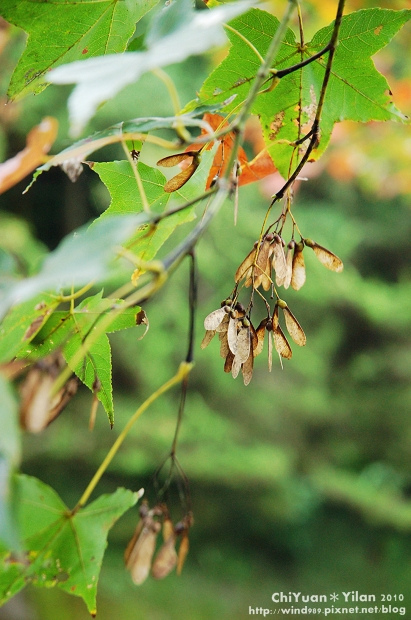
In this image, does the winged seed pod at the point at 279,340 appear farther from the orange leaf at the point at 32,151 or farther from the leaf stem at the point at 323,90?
the orange leaf at the point at 32,151

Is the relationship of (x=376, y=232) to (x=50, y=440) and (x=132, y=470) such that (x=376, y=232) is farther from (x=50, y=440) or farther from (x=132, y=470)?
(x=50, y=440)

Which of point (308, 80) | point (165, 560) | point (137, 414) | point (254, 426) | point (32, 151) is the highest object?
point (308, 80)

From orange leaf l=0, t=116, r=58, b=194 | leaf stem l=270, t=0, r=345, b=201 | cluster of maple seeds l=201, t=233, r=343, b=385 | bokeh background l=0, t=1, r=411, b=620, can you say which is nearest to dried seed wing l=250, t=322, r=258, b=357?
cluster of maple seeds l=201, t=233, r=343, b=385

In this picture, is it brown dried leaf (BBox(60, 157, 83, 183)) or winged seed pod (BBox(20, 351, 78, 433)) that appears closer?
winged seed pod (BBox(20, 351, 78, 433))

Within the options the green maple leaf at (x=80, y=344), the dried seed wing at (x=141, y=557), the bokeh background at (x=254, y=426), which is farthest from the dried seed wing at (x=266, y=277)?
the bokeh background at (x=254, y=426)

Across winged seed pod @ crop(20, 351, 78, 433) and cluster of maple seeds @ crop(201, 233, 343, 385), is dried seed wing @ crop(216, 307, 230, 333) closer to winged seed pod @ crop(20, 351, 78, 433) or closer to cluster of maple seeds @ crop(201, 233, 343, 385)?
cluster of maple seeds @ crop(201, 233, 343, 385)

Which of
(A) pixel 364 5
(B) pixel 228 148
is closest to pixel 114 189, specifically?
(B) pixel 228 148

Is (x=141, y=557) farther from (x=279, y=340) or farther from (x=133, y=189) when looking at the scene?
(x=133, y=189)

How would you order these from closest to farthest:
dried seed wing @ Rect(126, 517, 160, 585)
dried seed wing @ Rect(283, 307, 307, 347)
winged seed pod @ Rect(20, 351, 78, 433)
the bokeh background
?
winged seed pod @ Rect(20, 351, 78, 433), dried seed wing @ Rect(126, 517, 160, 585), dried seed wing @ Rect(283, 307, 307, 347), the bokeh background

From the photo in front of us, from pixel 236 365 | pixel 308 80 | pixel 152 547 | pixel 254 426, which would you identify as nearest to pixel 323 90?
pixel 308 80
